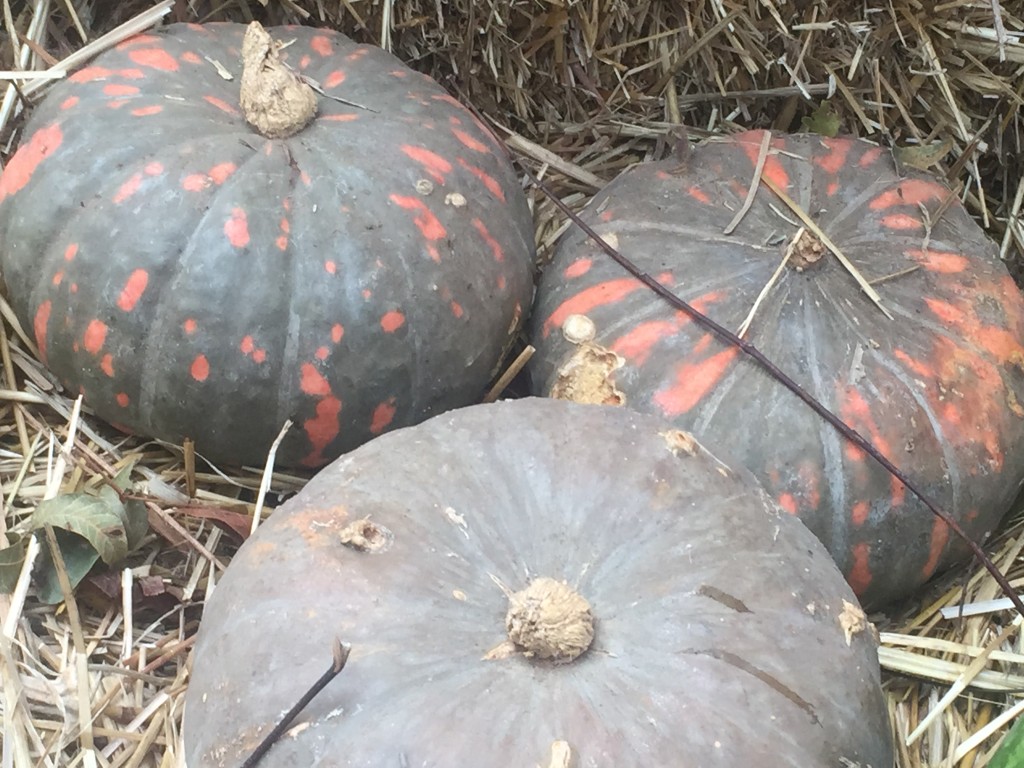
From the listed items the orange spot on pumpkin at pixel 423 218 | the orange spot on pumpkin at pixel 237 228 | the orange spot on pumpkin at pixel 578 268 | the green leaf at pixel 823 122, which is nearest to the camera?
the orange spot on pumpkin at pixel 237 228

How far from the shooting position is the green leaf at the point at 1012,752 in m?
1.37

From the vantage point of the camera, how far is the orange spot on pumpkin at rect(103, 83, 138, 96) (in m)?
1.94

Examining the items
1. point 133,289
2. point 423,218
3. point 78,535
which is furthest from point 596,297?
point 78,535

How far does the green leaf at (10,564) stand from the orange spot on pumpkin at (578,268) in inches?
46.4

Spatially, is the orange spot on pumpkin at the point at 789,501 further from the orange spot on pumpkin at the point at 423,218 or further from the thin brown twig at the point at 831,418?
the orange spot on pumpkin at the point at 423,218

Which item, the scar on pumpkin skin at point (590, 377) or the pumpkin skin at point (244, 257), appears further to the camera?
the scar on pumpkin skin at point (590, 377)

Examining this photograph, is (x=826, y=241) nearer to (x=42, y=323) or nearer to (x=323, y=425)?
(x=323, y=425)

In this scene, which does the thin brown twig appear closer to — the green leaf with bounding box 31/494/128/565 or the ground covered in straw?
the ground covered in straw

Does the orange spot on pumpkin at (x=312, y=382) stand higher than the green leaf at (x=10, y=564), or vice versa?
the orange spot on pumpkin at (x=312, y=382)

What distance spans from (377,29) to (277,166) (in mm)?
753

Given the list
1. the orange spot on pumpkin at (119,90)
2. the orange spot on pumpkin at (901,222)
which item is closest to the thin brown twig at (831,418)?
the orange spot on pumpkin at (901,222)

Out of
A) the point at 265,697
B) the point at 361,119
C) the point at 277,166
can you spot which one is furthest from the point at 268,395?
the point at 265,697

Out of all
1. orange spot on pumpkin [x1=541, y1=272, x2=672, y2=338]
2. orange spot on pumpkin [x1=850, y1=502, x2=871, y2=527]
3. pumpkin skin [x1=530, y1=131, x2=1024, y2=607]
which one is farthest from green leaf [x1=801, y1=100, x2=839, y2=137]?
orange spot on pumpkin [x1=850, y1=502, x2=871, y2=527]

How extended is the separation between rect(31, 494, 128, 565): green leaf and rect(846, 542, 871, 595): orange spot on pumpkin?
1368 millimetres
